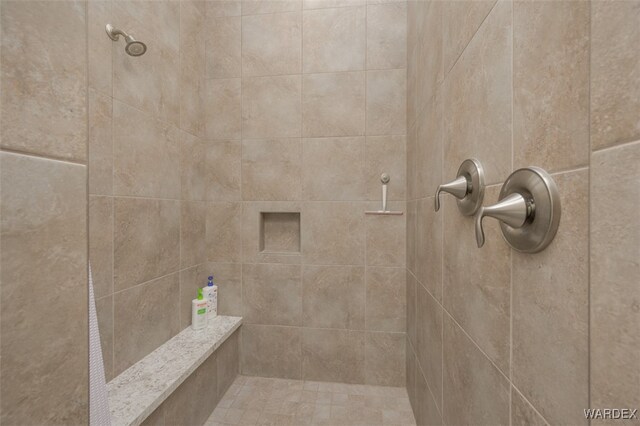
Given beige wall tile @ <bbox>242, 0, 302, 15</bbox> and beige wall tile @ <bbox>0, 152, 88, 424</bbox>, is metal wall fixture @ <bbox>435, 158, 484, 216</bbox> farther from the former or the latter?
beige wall tile @ <bbox>242, 0, 302, 15</bbox>

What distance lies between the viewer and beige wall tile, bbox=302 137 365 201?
1.61 meters

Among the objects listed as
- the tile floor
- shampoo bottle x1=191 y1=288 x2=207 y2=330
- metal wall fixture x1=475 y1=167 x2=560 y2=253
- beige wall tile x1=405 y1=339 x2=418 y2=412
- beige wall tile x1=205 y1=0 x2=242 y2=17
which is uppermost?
beige wall tile x1=205 y1=0 x2=242 y2=17

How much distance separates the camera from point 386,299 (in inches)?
62.9

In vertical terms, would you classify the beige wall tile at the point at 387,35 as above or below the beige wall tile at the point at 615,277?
above

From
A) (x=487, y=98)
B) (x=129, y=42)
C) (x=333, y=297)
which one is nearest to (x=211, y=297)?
(x=333, y=297)

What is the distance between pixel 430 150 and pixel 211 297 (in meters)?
1.44

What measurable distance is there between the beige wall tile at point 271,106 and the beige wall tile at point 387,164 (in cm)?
46

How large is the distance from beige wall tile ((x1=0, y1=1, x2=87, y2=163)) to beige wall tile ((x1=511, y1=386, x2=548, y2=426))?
78 cm

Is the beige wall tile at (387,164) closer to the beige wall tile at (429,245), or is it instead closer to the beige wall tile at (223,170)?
the beige wall tile at (429,245)

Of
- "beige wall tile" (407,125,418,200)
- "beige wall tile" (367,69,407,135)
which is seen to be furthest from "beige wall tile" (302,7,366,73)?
"beige wall tile" (407,125,418,200)

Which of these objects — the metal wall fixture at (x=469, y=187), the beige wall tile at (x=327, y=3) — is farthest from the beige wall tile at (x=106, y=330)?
the beige wall tile at (x=327, y=3)

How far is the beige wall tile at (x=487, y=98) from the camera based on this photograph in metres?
0.55

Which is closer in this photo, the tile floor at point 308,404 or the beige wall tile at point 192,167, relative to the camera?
the tile floor at point 308,404

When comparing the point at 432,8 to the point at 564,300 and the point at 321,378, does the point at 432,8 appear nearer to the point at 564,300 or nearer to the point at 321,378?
the point at 564,300
